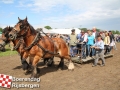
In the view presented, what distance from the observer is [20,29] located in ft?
18.1

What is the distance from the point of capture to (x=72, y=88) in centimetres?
503

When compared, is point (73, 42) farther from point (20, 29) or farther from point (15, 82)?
point (15, 82)

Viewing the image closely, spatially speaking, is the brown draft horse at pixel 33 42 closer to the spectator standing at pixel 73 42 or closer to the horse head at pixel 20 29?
the horse head at pixel 20 29

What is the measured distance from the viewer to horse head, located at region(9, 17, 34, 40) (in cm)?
Result: 541

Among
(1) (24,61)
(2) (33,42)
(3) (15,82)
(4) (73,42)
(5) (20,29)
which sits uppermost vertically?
(5) (20,29)

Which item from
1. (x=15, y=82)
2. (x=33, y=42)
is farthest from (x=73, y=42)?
(x=15, y=82)

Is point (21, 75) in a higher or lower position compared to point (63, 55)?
lower

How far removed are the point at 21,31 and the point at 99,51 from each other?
4.62 m

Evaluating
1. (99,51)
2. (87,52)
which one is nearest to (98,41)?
(99,51)

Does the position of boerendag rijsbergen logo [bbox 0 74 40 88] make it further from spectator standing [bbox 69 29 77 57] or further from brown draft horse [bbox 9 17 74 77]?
spectator standing [bbox 69 29 77 57]

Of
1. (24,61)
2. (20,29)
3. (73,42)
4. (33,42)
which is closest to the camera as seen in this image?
(20,29)

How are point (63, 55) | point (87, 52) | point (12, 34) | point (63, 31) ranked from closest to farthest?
point (12, 34)
point (63, 55)
point (87, 52)
point (63, 31)

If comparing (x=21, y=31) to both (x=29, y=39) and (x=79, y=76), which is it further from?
(x=79, y=76)

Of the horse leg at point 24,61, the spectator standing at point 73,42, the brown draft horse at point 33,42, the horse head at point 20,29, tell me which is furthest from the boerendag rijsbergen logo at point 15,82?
the spectator standing at point 73,42
